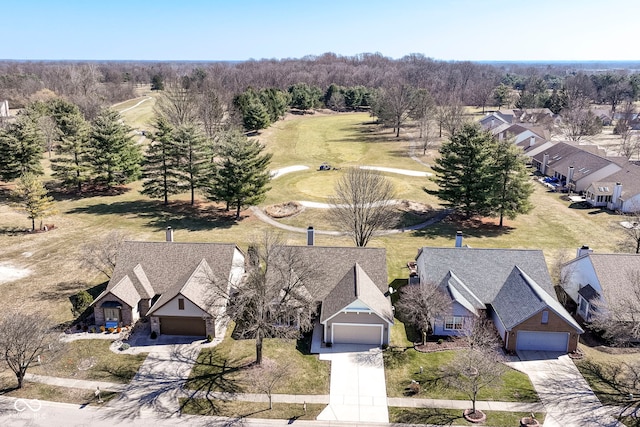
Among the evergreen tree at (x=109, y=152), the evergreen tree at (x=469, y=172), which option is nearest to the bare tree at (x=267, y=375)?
the evergreen tree at (x=469, y=172)

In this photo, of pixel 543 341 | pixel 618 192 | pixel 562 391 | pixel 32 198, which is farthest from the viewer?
pixel 618 192

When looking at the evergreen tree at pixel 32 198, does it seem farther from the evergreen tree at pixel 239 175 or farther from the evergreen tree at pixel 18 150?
the evergreen tree at pixel 239 175

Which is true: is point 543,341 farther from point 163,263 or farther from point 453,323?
point 163,263

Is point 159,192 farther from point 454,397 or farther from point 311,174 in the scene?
point 454,397

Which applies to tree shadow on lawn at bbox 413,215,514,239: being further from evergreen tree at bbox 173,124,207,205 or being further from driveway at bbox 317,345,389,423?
evergreen tree at bbox 173,124,207,205

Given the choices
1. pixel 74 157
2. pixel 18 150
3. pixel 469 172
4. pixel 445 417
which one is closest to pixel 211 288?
pixel 445 417

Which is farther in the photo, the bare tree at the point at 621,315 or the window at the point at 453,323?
the window at the point at 453,323

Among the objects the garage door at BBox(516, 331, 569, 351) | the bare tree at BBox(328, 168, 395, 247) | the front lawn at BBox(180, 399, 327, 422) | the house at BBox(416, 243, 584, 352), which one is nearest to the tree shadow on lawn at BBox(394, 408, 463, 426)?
the front lawn at BBox(180, 399, 327, 422)

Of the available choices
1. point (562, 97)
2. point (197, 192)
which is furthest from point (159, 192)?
point (562, 97)
